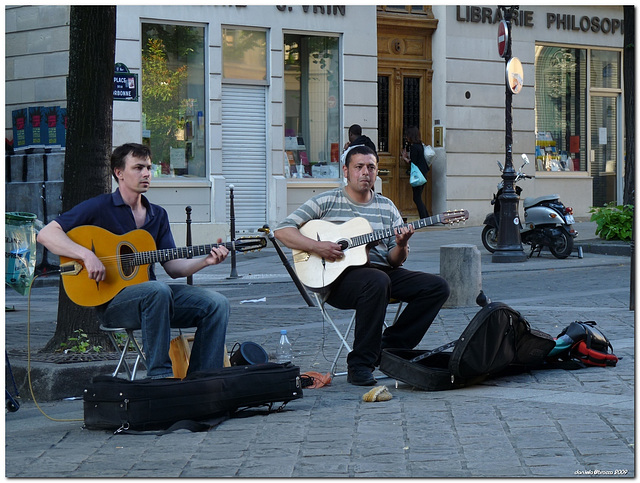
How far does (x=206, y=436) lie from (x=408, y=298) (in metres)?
1.93

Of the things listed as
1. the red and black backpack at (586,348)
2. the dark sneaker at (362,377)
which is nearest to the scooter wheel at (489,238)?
the red and black backpack at (586,348)

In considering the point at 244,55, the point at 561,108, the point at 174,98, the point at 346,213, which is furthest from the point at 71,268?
the point at 561,108

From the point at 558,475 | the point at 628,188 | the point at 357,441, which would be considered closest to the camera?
the point at 558,475

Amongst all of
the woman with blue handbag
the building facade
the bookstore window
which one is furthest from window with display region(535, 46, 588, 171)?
the bookstore window

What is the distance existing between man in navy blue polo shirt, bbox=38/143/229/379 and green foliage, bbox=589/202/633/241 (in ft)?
35.5

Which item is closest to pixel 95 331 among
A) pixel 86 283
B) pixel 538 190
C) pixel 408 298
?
pixel 86 283

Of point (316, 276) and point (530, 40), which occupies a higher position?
point (530, 40)

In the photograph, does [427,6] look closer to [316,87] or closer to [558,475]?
[316,87]

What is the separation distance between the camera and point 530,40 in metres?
20.6

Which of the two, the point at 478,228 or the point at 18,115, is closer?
the point at 18,115

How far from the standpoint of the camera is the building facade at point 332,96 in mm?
16766

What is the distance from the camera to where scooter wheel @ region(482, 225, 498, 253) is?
15.3 m

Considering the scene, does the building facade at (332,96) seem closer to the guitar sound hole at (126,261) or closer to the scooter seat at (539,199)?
the scooter seat at (539,199)

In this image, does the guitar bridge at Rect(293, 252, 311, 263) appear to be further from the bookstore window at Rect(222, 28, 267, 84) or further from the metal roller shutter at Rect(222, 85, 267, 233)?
the bookstore window at Rect(222, 28, 267, 84)
